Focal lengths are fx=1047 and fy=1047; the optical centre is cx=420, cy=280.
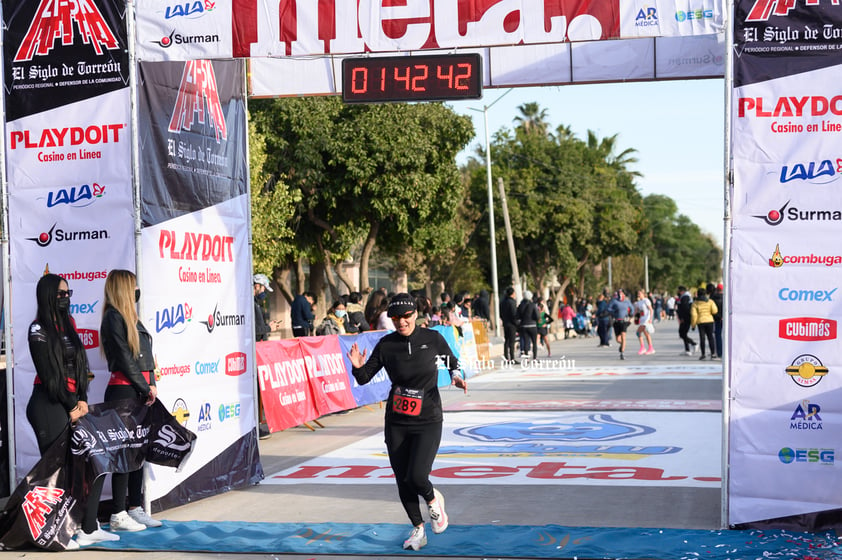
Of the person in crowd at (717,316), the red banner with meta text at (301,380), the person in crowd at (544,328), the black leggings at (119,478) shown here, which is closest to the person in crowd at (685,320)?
the person in crowd at (717,316)

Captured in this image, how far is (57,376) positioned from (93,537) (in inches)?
49.1

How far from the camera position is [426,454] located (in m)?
7.50

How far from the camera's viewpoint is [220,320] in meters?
9.84

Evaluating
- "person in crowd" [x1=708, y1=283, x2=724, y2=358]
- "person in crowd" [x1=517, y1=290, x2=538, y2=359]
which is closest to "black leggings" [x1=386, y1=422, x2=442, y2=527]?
"person in crowd" [x1=517, y1=290, x2=538, y2=359]

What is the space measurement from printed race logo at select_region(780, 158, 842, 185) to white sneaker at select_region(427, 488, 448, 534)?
3440mm

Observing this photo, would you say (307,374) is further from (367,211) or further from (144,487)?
(367,211)

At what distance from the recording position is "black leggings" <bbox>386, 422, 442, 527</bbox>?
7.42m

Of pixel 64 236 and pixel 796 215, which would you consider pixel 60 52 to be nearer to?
pixel 64 236

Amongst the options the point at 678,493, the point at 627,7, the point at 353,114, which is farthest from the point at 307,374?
the point at 353,114

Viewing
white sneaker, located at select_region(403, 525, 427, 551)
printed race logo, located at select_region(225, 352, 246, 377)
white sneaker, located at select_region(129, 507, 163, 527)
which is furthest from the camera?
printed race logo, located at select_region(225, 352, 246, 377)

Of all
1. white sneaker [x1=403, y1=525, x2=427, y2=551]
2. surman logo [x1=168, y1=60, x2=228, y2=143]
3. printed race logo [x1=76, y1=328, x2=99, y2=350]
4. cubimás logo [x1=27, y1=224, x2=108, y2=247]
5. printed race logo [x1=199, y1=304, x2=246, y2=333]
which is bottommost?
white sneaker [x1=403, y1=525, x2=427, y2=551]

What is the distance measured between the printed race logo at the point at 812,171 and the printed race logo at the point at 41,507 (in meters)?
5.82

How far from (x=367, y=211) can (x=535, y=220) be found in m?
22.1

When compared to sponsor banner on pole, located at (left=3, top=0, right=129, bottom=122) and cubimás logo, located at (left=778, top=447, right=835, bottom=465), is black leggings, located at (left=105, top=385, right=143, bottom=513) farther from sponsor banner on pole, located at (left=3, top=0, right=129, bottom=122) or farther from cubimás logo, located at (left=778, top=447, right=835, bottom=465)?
cubimás logo, located at (left=778, top=447, right=835, bottom=465)
